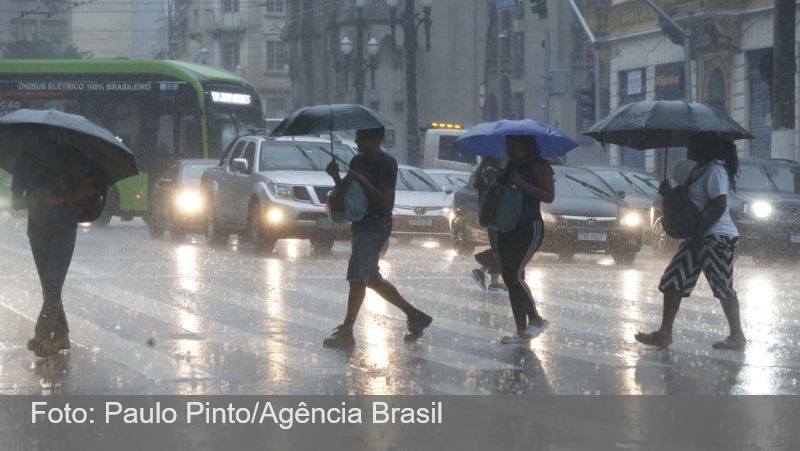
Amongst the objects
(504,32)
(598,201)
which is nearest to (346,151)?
(598,201)

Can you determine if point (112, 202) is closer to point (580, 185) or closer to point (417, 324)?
point (580, 185)

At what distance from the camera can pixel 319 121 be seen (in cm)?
1268

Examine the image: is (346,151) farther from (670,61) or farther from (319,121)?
(670,61)

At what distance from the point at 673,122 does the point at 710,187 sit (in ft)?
1.91

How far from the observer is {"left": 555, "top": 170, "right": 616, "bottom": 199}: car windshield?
24.5 m

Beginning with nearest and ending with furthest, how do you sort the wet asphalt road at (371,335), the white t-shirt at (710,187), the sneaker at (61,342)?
the wet asphalt road at (371,335)
the sneaker at (61,342)
the white t-shirt at (710,187)

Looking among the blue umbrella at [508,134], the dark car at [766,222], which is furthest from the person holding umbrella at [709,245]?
the dark car at [766,222]

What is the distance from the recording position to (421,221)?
27.4 m

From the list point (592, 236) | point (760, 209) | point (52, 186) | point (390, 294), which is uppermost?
point (52, 186)

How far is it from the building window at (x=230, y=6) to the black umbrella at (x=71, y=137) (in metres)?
92.1

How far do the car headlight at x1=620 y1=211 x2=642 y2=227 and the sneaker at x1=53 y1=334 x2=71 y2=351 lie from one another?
13.4 m

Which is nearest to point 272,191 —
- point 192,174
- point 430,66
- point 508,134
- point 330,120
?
point 192,174

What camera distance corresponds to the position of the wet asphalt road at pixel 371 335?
32.7 ft

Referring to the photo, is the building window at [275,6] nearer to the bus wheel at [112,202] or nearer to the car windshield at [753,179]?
the bus wheel at [112,202]
